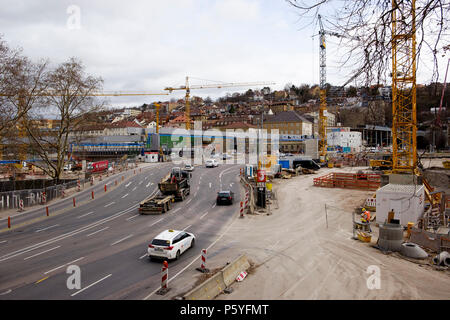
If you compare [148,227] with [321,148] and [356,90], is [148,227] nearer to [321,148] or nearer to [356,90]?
[356,90]

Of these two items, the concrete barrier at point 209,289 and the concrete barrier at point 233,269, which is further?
the concrete barrier at point 233,269

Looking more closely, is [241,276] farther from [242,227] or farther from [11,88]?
[11,88]

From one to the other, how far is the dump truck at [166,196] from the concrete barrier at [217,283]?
12.9 m

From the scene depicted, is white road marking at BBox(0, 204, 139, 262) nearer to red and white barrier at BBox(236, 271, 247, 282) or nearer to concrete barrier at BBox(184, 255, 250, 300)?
Result: concrete barrier at BBox(184, 255, 250, 300)

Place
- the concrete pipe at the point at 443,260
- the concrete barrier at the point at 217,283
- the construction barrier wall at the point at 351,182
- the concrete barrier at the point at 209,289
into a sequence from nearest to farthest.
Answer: the concrete barrier at the point at 209,289 < the concrete barrier at the point at 217,283 < the concrete pipe at the point at 443,260 < the construction barrier wall at the point at 351,182

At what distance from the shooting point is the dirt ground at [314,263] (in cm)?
965

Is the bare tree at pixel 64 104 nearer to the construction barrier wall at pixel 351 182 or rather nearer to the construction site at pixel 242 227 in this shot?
the construction site at pixel 242 227

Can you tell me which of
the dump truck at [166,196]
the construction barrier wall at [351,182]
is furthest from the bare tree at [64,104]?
the construction barrier wall at [351,182]

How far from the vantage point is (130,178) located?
4441cm

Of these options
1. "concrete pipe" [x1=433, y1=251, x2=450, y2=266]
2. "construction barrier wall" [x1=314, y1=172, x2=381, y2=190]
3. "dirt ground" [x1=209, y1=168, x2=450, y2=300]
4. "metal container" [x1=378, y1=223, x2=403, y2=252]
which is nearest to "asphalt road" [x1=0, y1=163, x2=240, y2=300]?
"dirt ground" [x1=209, y1=168, x2=450, y2=300]

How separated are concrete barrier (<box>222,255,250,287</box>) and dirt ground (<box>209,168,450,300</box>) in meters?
0.28

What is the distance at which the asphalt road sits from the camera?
33.7 ft

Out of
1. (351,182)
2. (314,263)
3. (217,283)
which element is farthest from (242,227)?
(351,182)
